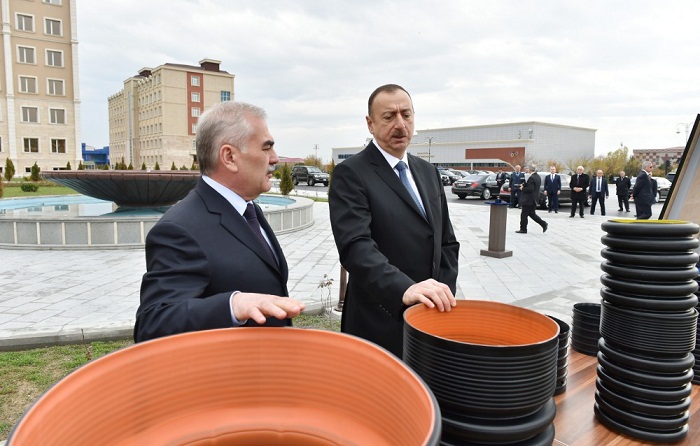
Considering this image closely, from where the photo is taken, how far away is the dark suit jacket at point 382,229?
1974 millimetres

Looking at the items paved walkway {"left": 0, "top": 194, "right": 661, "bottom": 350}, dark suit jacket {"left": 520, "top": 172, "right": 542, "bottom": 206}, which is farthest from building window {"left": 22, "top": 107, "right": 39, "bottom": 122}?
dark suit jacket {"left": 520, "top": 172, "right": 542, "bottom": 206}

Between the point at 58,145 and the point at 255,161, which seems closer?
the point at 255,161

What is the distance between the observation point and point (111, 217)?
9508 millimetres

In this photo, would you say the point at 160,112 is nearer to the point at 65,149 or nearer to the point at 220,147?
the point at 65,149

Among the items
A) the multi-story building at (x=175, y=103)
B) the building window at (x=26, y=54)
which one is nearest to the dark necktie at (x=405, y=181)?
the building window at (x=26, y=54)

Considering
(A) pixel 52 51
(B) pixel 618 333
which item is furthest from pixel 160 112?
(B) pixel 618 333

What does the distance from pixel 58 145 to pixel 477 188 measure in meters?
44.3

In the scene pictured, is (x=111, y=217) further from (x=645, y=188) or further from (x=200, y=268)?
(x=645, y=188)

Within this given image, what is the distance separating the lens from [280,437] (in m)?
0.91

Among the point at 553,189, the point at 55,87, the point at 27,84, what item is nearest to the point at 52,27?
the point at 55,87

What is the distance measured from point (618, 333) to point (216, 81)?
78289 mm

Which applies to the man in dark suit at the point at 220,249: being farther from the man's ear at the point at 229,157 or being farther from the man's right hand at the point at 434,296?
the man's right hand at the point at 434,296

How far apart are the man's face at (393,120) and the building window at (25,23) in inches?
2265

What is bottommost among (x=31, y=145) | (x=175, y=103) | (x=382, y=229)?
(x=382, y=229)
